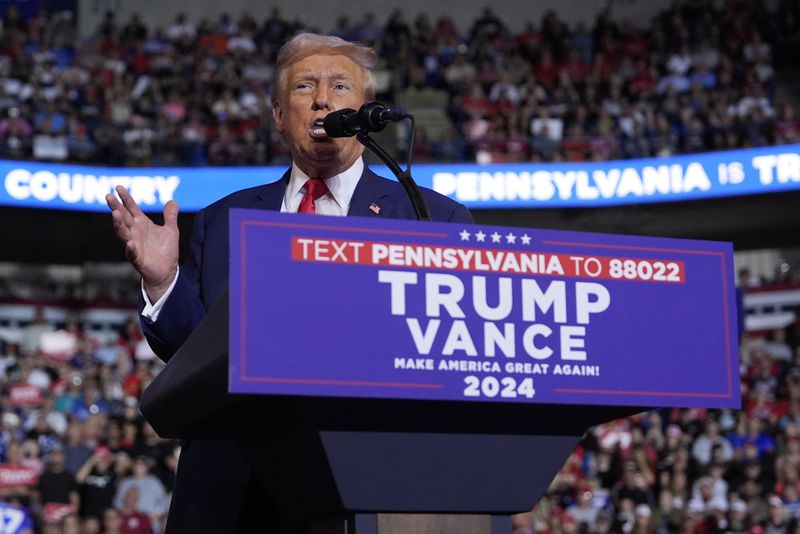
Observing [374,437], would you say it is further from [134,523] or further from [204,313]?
[134,523]

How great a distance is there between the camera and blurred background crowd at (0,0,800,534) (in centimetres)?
907

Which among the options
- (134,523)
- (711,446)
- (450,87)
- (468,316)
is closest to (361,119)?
(468,316)

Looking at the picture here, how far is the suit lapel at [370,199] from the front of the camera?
212 centimetres

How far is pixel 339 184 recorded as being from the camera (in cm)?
220

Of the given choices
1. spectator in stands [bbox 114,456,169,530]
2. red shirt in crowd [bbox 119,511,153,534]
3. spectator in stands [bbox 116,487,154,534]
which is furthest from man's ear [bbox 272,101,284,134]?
spectator in stands [bbox 114,456,169,530]

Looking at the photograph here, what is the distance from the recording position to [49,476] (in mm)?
8438

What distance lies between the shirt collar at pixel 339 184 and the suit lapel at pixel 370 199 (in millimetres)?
15

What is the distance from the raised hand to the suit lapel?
0.33 meters

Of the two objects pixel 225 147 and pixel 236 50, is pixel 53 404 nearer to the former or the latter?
pixel 225 147

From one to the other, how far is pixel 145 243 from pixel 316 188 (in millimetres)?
374

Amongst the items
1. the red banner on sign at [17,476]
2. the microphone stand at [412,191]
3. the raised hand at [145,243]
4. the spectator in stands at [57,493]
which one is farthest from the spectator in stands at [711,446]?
the raised hand at [145,243]

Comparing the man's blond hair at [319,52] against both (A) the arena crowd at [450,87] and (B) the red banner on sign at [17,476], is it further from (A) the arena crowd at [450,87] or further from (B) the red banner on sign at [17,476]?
(A) the arena crowd at [450,87]

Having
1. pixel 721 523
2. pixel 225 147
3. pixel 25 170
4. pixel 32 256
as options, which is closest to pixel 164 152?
pixel 225 147

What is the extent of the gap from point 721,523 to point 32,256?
10.2 meters
